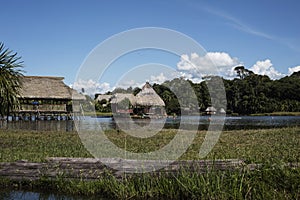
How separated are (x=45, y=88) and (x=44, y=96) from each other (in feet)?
4.63

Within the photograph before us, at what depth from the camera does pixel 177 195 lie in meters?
6.52

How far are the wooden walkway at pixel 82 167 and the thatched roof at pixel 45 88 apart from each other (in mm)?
30715

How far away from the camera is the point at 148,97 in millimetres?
32062

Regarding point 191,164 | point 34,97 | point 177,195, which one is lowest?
point 177,195

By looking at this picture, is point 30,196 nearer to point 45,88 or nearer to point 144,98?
point 144,98

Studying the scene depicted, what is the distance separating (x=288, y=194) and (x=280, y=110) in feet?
270

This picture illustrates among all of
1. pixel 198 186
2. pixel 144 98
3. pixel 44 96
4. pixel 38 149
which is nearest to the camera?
pixel 198 186

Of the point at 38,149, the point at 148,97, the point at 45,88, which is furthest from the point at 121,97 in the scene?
the point at 38,149

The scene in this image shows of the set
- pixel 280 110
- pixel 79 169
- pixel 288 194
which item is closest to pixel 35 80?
pixel 79 169

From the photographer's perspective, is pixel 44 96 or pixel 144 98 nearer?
pixel 144 98

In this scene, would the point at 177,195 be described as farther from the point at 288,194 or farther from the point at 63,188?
the point at 63,188

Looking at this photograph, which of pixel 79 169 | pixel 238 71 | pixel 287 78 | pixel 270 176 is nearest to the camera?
pixel 270 176

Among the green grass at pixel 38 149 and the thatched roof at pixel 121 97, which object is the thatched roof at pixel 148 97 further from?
the green grass at pixel 38 149

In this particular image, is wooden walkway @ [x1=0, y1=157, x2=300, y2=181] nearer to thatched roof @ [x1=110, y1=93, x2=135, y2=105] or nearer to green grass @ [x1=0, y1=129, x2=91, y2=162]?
green grass @ [x1=0, y1=129, x2=91, y2=162]
